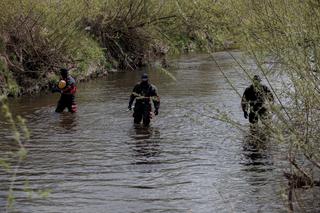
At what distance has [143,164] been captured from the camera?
1180 centimetres

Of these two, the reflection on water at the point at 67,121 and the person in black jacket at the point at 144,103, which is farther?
the reflection on water at the point at 67,121

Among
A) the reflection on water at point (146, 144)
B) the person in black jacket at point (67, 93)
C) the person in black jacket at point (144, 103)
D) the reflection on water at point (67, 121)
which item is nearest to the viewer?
the reflection on water at point (146, 144)

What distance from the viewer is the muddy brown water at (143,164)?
30.6 feet

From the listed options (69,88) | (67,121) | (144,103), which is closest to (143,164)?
(144,103)

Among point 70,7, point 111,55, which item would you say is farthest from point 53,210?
point 111,55

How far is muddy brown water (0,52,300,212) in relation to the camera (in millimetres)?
9328

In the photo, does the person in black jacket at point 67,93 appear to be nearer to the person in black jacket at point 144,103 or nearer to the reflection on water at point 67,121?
the reflection on water at point 67,121

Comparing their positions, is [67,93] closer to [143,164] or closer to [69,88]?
[69,88]

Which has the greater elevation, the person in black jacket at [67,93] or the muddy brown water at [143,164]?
the person in black jacket at [67,93]

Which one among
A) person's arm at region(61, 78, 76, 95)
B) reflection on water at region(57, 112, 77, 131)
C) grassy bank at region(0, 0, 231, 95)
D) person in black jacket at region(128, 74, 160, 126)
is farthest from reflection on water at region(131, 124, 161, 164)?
grassy bank at region(0, 0, 231, 95)

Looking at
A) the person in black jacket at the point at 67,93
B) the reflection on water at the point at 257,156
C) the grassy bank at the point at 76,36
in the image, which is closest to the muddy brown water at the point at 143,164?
the reflection on water at the point at 257,156

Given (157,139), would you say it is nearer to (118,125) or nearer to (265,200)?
(118,125)

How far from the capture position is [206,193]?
987 cm

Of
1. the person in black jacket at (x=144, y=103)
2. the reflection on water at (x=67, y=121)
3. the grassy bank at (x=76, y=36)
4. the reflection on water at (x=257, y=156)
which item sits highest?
the grassy bank at (x=76, y=36)
